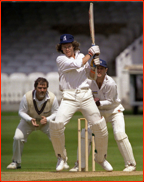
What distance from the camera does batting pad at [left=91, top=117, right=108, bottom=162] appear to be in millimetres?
3729

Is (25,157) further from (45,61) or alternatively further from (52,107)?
(45,61)

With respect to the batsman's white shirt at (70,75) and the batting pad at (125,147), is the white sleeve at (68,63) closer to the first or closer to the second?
the batsman's white shirt at (70,75)

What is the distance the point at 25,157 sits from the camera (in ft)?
19.6

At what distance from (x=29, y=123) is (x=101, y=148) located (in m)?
1.42

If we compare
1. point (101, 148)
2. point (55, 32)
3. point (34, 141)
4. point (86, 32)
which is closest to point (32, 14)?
point (55, 32)

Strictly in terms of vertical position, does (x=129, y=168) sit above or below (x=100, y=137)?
below

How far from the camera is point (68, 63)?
12.1ft

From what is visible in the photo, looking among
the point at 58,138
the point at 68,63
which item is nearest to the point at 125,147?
the point at 58,138

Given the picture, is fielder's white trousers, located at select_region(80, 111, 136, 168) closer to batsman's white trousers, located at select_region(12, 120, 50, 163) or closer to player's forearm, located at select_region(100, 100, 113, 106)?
player's forearm, located at select_region(100, 100, 113, 106)

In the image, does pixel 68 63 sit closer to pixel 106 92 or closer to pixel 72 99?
pixel 72 99

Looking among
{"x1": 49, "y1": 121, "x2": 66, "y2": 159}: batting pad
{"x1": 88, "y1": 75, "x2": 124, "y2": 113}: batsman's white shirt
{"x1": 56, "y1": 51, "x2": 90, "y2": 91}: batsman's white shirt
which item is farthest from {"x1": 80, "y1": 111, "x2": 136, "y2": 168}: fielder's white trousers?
{"x1": 56, "y1": 51, "x2": 90, "y2": 91}: batsman's white shirt

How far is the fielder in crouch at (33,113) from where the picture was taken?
4805 millimetres

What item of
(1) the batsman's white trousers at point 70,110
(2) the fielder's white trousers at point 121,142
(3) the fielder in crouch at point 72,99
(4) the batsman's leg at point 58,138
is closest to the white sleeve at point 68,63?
(3) the fielder in crouch at point 72,99

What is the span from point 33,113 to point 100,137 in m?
1.44
